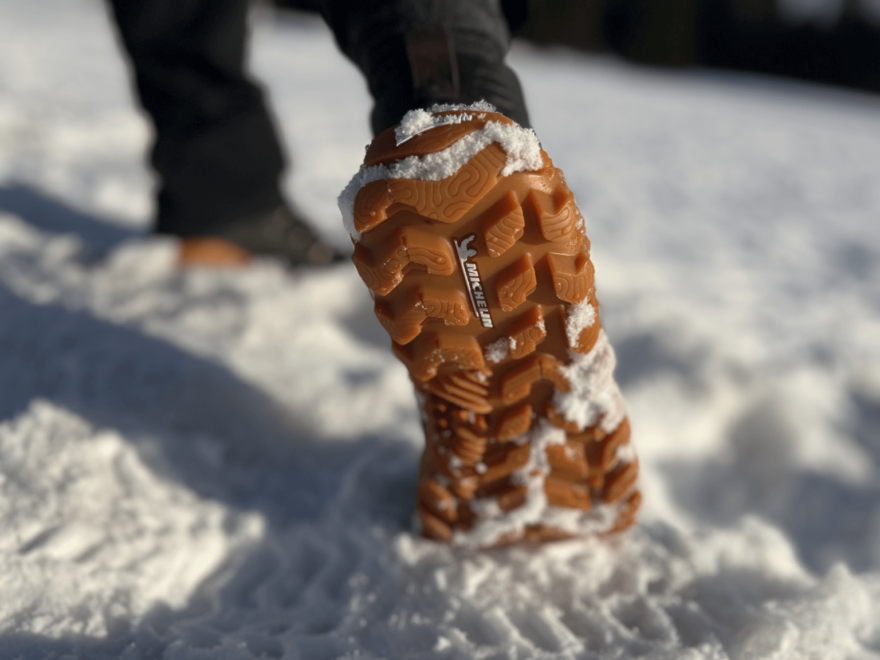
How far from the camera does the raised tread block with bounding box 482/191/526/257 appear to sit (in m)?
0.59

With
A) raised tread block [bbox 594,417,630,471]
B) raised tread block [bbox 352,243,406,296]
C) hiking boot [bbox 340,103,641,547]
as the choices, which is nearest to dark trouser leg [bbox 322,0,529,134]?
hiking boot [bbox 340,103,641,547]

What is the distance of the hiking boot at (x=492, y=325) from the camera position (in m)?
0.58

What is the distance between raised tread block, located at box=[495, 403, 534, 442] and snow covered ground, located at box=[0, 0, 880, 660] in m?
0.17

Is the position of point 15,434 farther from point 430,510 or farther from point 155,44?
point 155,44

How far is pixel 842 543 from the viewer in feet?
2.88

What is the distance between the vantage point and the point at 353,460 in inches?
36.8

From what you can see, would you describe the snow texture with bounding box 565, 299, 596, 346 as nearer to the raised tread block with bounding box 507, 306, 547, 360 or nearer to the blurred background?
the raised tread block with bounding box 507, 306, 547, 360

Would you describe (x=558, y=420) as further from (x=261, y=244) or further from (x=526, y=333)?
(x=261, y=244)

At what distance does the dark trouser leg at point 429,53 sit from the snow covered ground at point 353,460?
1.70 feet

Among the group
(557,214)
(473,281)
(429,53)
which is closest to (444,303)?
(473,281)

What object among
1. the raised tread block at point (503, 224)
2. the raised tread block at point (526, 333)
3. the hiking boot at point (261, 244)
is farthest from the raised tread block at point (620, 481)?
the hiking boot at point (261, 244)

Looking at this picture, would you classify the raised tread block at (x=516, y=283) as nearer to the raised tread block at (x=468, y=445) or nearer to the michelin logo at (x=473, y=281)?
the michelin logo at (x=473, y=281)

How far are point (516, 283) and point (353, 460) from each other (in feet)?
1.44

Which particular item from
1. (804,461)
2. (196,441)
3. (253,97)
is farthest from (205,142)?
(804,461)
